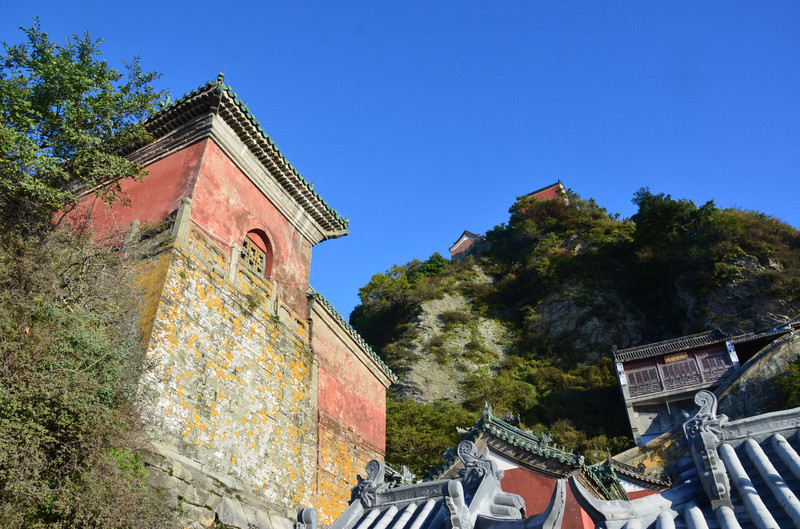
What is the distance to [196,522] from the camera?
8.88 metres

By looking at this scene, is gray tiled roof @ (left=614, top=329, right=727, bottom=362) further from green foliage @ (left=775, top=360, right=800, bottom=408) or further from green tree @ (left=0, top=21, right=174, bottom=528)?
green tree @ (left=0, top=21, right=174, bottom=528)

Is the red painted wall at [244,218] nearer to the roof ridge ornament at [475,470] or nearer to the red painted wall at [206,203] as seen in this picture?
the red painted wall at [206,203]

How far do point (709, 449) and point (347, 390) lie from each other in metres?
12.0

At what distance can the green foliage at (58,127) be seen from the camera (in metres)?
10.5

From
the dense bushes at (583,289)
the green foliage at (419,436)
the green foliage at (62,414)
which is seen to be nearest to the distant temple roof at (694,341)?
the dense bushes at (583,289)

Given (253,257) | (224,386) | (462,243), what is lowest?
(224,386)

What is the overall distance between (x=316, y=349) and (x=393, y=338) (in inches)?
976

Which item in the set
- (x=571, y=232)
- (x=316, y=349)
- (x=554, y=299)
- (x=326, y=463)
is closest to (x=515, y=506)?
(x=326, y=463)

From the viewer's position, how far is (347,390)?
52.3ft

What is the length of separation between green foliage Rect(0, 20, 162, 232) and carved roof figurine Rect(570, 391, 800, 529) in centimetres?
1061

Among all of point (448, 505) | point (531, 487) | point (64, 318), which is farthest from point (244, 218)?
point (448, 505)

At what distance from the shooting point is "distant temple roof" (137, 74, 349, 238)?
13.0 meters

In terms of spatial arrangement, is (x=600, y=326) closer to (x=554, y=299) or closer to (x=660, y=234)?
(x=554, y=299)

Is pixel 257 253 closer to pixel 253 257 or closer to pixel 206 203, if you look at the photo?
pixel 253 257
